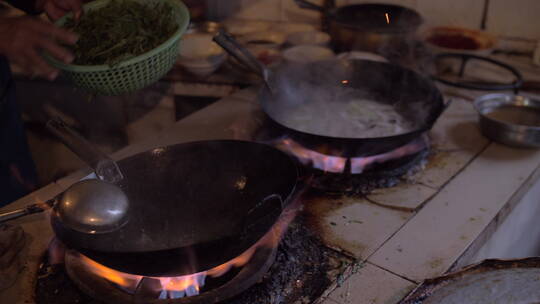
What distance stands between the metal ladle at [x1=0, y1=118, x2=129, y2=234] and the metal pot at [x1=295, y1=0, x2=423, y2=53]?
1522 mm

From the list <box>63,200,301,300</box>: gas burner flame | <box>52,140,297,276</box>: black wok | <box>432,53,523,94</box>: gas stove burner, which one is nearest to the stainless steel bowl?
<box>432,53,523,94</box>: gas stove burner

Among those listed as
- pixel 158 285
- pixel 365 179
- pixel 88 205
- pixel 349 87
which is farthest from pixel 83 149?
pixel 349 87

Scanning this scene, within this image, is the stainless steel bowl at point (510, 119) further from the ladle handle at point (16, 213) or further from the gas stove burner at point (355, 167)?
the ladle handle at point (16, 213)

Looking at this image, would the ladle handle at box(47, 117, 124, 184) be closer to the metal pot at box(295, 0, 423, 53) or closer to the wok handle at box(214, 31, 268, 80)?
the wok handle at box(214, 31, 268, 80)

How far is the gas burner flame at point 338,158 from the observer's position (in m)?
1.69

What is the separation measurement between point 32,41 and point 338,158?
39.7 inches

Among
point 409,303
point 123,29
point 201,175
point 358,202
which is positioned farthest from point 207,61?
point 409,303

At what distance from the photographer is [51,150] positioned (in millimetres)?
→ 2955

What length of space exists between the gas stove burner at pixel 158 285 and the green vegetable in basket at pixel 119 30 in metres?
0.59

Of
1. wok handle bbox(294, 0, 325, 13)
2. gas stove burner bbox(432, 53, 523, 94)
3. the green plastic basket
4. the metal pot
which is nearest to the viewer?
the green plastic basket

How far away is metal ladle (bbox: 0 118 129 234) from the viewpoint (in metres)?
1.17

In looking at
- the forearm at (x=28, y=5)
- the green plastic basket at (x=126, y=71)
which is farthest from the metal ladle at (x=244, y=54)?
the forearm at (x=28, y=5)

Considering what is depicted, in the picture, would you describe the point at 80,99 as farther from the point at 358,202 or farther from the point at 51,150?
the point at 358,202

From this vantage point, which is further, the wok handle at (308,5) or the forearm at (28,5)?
the wok handle at (308,5)
